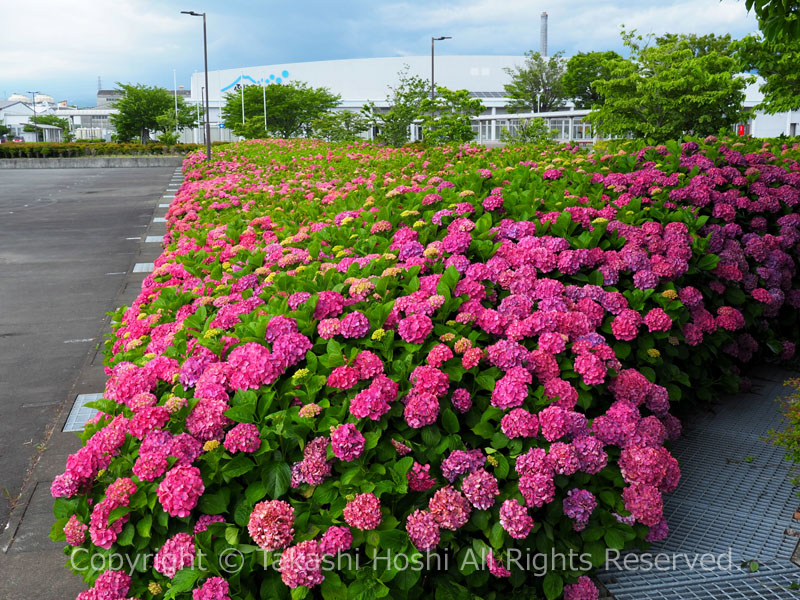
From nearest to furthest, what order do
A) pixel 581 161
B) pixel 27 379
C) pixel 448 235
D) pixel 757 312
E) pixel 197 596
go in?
pixel 197 596 < pixel 448 235 < pixel 757 312 < pixel 27 379 < pixel 581 161

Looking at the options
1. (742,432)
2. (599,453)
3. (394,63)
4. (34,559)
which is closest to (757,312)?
(742,432)

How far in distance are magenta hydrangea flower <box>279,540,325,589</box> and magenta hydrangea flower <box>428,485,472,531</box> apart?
0.41 meters

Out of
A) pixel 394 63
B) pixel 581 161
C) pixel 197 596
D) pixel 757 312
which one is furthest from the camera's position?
pixel 394 63

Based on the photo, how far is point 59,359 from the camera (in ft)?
18.4

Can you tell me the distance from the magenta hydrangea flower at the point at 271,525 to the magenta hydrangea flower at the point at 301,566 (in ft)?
0.15

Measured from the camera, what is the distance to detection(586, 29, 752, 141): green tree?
22594mm

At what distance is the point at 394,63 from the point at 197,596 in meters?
90.7

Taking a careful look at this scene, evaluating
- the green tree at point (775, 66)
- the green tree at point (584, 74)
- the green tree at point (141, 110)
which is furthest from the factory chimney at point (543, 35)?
the green tree at point (775, 66)

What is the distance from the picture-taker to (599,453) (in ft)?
8.20

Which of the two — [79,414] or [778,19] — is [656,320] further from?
[79,414]

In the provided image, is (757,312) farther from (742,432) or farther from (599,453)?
(599,453)

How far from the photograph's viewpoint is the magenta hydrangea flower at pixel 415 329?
2.77m

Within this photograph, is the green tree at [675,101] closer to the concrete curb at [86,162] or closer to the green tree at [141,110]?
the concrete curb at [86,162]

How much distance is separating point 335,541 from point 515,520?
605 mm
